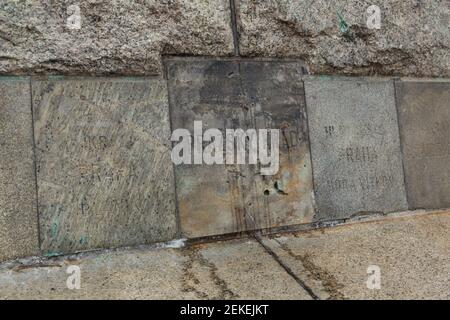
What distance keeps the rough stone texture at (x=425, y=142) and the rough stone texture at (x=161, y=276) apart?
129 centimetres

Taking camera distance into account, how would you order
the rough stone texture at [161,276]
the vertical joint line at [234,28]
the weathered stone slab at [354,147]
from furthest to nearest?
the weathered stone slab at [354,147], the vertical joint line at [234,28], the rough stone texture at [161,276]

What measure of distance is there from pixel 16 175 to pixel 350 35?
215cm

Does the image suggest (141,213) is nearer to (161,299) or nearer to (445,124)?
(161,299)

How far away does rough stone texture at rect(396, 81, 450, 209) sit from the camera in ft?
11.7

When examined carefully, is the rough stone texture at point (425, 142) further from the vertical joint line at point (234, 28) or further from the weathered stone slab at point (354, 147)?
the vertical joint line at point (234, 28)

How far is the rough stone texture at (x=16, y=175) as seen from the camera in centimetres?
266

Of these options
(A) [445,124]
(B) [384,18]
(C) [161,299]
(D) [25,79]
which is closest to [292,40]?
(B) [384,18]

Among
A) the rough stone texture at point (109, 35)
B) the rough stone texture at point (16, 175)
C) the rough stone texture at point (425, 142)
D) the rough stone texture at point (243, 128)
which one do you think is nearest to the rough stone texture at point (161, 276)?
the rough stone texture at point (16, 175)

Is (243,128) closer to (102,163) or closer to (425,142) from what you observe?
(102,163)

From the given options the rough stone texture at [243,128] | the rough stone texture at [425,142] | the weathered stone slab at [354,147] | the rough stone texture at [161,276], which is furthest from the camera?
the rough stone texture at [425,142]

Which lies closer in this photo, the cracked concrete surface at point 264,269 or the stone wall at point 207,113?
the cracked concrete surface at point 264,269

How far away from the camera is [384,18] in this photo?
3514 mm

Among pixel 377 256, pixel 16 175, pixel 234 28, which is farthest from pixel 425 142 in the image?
pixel 16 175

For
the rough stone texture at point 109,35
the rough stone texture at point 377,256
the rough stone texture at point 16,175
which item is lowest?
the rough stone texture at point 377,256
